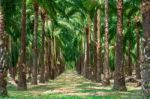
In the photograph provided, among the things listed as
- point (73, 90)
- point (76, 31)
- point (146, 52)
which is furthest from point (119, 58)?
point (76, 31)

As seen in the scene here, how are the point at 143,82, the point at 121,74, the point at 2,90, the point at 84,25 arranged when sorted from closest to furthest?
the point at 143,82 → the point at 2,90 → the point at 121,74 → the point at 84,25

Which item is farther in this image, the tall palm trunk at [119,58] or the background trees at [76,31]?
the background trees at [76,31]

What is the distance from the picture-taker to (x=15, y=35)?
1734 inches

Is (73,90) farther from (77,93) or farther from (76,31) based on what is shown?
(76,31)

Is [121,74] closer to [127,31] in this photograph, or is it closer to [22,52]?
[22,52]

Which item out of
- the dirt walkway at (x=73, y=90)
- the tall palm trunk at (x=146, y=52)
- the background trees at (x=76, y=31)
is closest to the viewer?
the tall palm trunk at (x=146, y=52)

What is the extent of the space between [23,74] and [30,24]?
17633 mm

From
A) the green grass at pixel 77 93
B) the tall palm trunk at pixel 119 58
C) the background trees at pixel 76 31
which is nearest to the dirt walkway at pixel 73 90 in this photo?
the green grass at pixel 77 93

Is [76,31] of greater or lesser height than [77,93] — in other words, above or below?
above

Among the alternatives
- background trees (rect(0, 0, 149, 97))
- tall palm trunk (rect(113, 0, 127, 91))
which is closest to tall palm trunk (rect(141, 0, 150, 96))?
background trees (rect(0, 0, 149, 97))

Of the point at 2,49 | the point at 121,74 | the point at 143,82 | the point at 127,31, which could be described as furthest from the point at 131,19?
the point at 143,82

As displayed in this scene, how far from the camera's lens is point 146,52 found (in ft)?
48.5

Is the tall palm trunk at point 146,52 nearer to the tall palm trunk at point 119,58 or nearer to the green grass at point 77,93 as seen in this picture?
the green grass at point 77,93

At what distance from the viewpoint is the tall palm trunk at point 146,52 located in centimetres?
1460
